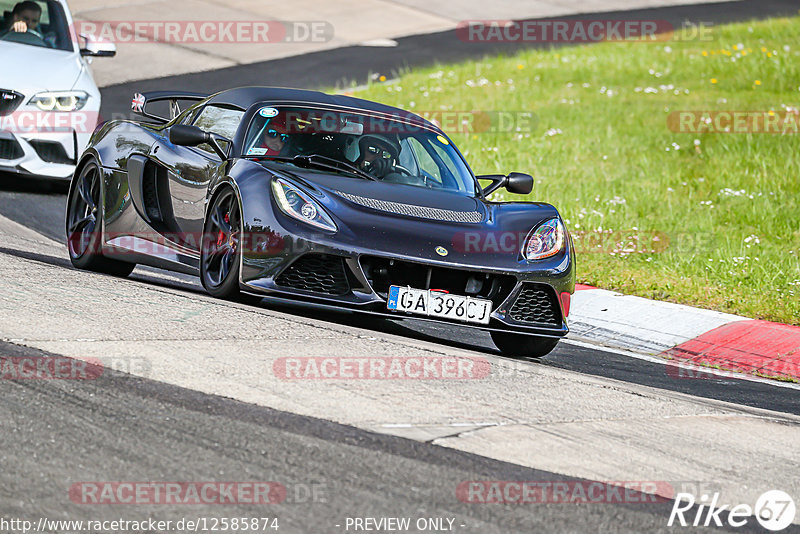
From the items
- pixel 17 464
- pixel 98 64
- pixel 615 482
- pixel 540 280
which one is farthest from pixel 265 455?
pixel 98 64

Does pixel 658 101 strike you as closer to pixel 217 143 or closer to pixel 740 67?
pixel 740 67

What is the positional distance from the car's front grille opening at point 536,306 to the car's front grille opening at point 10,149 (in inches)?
225

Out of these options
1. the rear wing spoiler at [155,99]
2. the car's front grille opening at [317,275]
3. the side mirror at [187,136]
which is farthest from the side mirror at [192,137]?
the rear wing spoiler at [155,99]

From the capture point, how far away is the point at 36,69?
1127 centimetres

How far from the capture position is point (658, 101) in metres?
17.6

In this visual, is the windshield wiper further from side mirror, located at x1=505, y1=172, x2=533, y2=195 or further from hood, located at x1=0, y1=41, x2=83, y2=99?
hood, located at x1=0, y1=41, x2=83, y2=99

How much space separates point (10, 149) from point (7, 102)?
40 centimetres

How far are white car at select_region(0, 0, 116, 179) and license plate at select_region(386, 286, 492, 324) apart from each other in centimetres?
554

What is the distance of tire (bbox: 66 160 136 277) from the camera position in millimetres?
8375

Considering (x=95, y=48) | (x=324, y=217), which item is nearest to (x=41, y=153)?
(x=95, y=48)

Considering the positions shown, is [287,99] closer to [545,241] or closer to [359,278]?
[359,278]

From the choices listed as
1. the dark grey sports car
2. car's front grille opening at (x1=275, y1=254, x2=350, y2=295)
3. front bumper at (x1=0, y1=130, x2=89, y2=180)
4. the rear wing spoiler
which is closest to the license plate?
the dark grey sports car

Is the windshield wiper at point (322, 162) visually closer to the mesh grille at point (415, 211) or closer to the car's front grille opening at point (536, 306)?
the mesh grille at point (415, 211)

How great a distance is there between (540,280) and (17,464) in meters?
3.49
